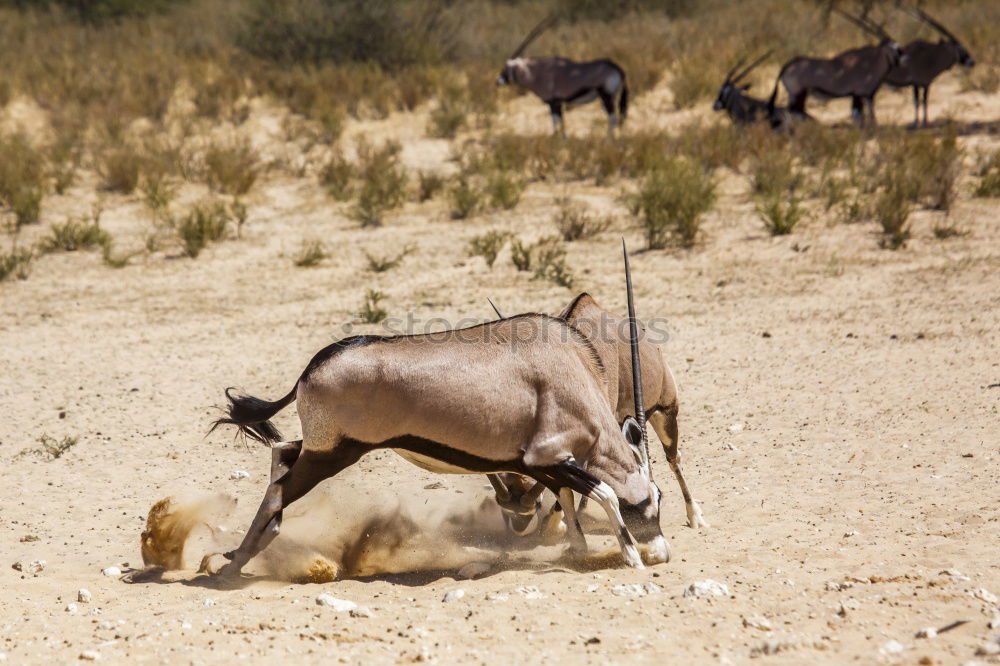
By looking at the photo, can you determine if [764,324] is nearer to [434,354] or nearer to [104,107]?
[434,354]

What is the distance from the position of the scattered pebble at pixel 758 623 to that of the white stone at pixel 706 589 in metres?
0.25

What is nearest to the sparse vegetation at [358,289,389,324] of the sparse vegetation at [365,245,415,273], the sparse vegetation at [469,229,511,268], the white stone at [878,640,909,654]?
the sparse vegetation at [365,245,415,273]

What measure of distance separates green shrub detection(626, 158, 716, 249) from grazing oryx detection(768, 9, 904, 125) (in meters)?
5.76

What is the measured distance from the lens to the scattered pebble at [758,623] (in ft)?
13.7

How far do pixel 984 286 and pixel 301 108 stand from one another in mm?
11536

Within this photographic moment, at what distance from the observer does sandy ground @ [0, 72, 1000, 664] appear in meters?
4.26

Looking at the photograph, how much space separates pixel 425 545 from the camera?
224 inches

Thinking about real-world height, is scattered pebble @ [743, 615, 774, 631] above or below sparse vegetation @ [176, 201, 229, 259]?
below

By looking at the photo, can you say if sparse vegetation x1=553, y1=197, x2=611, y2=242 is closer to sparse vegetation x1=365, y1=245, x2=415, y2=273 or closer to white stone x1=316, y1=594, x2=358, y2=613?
sparse vegetation x1=365, y1=245, x2=415, y2=273

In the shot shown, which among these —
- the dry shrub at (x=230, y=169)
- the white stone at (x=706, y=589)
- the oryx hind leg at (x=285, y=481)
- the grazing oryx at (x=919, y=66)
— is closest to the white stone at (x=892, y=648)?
the white stone at (x=706, y=589)

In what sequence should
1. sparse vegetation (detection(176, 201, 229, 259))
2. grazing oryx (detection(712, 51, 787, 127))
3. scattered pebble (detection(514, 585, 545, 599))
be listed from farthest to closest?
grazing oryx (detection(712, 51, 787, 127))
sparse vegetation (detection(176, 201, 229, 259))
scattered pebble (detection(514, 585, 545, 599))

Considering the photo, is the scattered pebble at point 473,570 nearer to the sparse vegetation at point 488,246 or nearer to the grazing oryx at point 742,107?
the sparse vegetation at point 488,246

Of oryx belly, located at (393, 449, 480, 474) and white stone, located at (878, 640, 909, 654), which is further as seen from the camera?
oryx belly, located at (393, 449, 480, 474)

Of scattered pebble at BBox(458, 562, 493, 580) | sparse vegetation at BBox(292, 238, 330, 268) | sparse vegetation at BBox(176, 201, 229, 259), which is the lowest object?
scattered pebble at BBox(458, 562, 493, 580)
